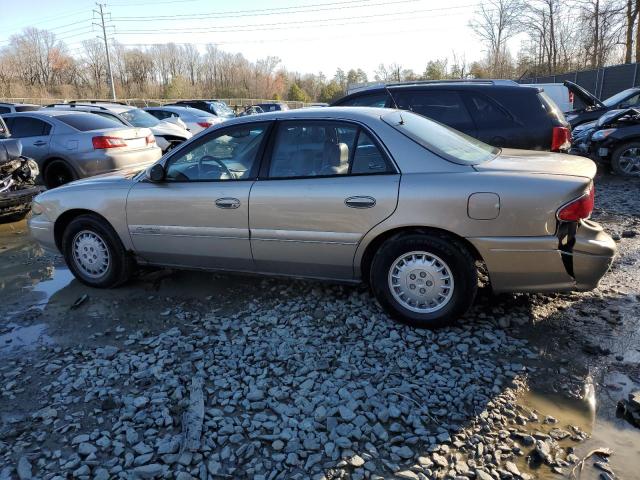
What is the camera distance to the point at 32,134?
895 cm

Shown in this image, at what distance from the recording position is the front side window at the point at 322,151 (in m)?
3.74

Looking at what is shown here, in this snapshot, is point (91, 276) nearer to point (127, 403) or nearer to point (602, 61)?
point (127, 403)

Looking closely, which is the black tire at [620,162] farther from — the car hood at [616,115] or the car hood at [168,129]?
the car hood at [168,129]

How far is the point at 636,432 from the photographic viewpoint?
2619mm

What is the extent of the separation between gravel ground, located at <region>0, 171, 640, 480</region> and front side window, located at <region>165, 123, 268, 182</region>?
111cm

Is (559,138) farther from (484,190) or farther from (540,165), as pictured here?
(484,190)

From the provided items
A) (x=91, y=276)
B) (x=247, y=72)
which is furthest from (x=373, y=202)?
(x=247, y=72)

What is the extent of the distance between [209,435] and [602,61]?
39274mm

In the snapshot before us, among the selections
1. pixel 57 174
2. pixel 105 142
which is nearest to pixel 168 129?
pixel 57 174

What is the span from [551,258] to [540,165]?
28.6 inches

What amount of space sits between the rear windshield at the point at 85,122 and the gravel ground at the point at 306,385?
5.04 m

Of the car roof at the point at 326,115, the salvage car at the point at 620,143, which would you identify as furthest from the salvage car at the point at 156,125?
the salvage car at the point at 620,143

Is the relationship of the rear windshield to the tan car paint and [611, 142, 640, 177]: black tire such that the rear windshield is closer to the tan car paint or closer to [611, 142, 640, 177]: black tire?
the tan car paint

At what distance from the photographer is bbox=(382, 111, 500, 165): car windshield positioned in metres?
3.68
